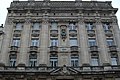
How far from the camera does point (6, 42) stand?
35562 mm

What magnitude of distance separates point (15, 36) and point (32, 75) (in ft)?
28.9

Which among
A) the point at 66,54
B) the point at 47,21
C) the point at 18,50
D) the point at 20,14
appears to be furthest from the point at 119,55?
the point at 20,14

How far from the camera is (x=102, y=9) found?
1578 inches

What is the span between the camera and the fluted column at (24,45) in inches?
1310

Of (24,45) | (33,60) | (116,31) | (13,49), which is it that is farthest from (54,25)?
(116,31)

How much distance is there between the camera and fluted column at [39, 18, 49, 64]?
33569mm

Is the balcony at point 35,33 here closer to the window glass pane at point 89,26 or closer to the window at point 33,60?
the window at point 33,60

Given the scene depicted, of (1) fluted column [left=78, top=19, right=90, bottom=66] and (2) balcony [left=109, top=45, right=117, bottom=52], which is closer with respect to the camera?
(1) fluted column [left=78, top=19, right=90, bottom=66]

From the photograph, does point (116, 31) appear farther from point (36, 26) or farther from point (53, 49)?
point (36, 26)

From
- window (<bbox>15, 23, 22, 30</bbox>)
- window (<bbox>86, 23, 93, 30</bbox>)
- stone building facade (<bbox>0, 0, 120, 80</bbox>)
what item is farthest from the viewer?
window (<bbox>86, 23, 93, 30</bbox>)

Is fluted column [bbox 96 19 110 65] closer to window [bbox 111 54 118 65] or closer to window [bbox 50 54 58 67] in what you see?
window [bbox 111 54 118 65]

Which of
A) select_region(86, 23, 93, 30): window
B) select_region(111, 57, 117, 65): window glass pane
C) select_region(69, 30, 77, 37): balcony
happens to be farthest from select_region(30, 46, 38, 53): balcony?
select_region(111, 57, 117, 65): window glass pane

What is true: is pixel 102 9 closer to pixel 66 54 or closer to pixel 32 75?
pixel 66 54

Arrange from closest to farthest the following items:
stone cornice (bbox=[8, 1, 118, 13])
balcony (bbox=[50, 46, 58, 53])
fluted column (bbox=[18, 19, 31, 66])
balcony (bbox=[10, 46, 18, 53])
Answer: fluted column (bbox=[18, 19, 31, 66])
balcony (bbox=[10, 46, 18, 53])
balcony (bbox=[50, 46, 58, 53])
stone cornice (bbox=[8, 1, 118, 13])
